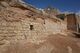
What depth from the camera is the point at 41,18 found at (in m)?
8.81

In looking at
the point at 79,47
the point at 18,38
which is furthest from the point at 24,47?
the point at 79,47

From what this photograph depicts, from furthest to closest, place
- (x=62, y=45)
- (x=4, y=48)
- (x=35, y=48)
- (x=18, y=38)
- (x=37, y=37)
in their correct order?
(x=62, y=45) → (x=37, y=37) → (x=35, y=48) → (x=18, y=38) → (x=4, y=48)

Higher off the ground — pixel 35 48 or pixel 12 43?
pixel 12 43

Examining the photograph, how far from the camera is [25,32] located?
709 cm

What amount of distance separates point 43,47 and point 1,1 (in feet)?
11.9

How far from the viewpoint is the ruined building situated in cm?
608

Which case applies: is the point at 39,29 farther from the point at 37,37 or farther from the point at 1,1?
the point at 1,1

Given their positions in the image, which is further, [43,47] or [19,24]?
[43,47]

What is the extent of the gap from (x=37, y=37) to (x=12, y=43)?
83.3 inches

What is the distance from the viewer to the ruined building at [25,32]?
608 cm

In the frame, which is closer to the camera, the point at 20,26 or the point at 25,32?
the point at 20,26

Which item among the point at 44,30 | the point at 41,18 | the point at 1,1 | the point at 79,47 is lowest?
the point at 79,47

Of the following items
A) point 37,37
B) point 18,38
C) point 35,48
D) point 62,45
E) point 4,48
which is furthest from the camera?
point 62,45

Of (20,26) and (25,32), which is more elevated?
(20,26)
